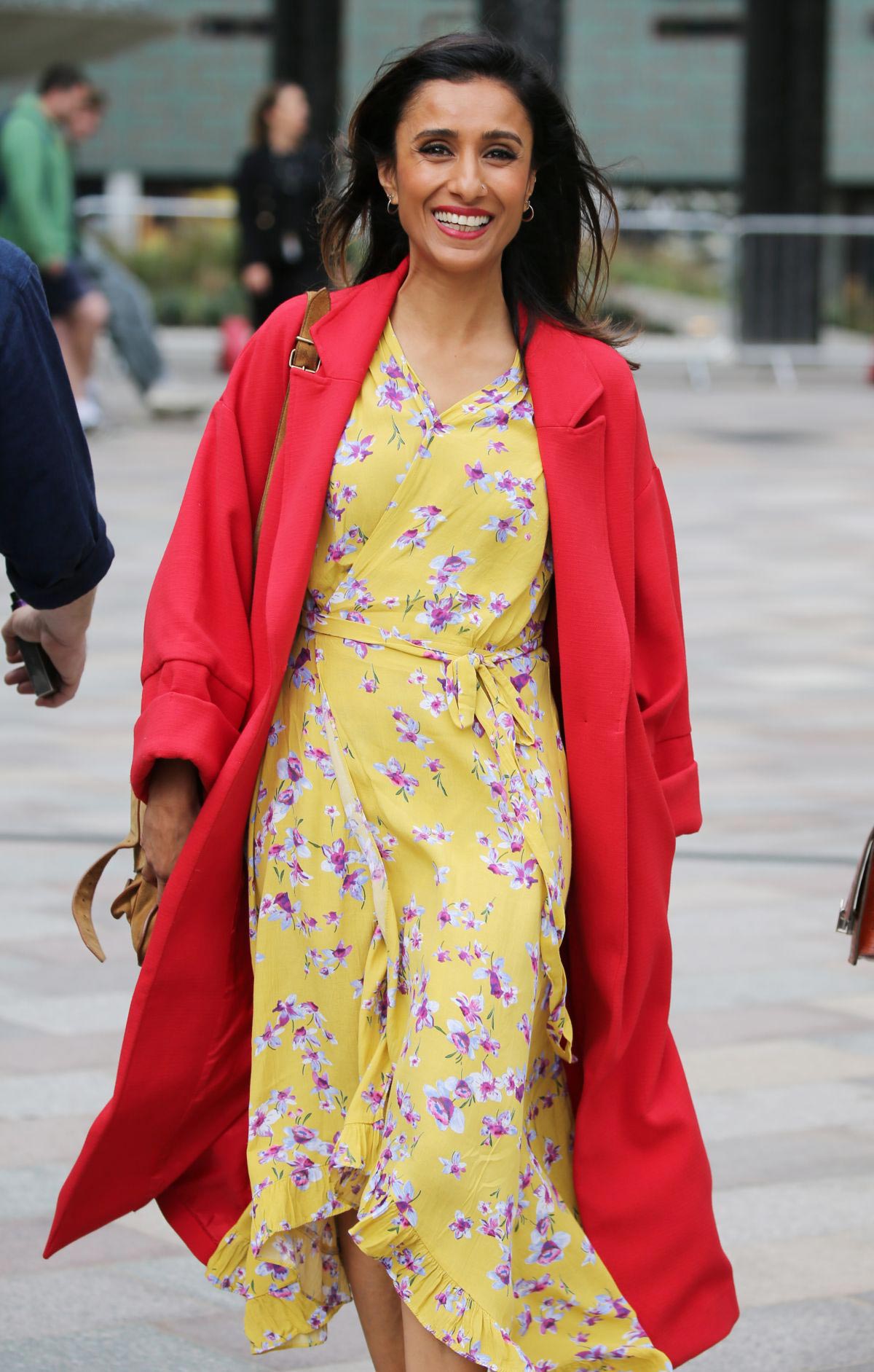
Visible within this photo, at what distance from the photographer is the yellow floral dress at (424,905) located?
108 inches

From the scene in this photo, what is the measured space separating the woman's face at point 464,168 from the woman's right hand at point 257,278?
10156 mm

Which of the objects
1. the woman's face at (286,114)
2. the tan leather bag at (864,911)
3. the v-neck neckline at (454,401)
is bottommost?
the woman's face at (286,114)

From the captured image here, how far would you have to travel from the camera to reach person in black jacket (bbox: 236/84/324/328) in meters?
13.1

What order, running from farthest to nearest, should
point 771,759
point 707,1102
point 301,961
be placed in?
1. point 771,759
2. point 707,1102
3. point 301,961

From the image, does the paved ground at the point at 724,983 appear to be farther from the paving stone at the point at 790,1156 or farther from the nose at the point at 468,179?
the nose at the point at 468,179

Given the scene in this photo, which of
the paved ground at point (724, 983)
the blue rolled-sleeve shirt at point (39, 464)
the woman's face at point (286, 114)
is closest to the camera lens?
the blue rolled-sleeve shirt at point (39, 464)

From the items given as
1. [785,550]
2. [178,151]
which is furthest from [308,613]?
[178,151]

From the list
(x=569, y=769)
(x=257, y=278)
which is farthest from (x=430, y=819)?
(x=257, y=278)

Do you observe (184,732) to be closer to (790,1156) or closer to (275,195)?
(790,1156)

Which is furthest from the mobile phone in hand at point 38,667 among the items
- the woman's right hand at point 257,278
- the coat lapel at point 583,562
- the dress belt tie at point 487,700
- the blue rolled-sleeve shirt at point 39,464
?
the woman's right hand at point 257,278

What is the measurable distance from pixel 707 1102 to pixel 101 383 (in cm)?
1483

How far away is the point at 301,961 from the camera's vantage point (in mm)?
2928

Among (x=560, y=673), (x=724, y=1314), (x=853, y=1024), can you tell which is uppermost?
(x=560, y=673)

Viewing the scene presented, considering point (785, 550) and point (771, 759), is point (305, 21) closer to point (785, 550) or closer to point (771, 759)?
point (785, 550)
